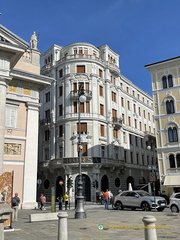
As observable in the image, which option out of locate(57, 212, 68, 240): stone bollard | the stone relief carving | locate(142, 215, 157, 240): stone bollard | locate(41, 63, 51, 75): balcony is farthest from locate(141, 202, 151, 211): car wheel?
Answer: locate(41, 63, 51, 75): balcony

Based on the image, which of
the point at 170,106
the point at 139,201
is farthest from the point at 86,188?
the point at 139,201

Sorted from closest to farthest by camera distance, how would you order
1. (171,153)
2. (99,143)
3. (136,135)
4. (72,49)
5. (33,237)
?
(33,237) → (171,153) → (99,143) → (72,49) → (136,135)

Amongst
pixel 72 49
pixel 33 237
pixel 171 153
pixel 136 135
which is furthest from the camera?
pixel 136 135

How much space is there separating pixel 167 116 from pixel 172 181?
25.4 ft

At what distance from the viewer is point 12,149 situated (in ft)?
71.7

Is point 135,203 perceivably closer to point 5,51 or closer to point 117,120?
point 5,51

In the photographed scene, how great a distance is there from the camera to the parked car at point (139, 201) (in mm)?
19047

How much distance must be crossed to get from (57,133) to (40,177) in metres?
7.77

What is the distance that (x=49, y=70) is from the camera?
141ft

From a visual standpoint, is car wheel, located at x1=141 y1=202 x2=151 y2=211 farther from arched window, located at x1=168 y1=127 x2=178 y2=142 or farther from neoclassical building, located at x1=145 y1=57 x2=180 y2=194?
arched window, located at x1=168 y1=127 x2=178 y2=142

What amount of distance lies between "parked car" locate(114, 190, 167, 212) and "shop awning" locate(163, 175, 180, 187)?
915 centimetres

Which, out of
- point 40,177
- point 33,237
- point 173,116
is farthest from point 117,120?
point 33,237

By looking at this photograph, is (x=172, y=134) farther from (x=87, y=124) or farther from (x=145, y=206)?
(x=145, y=206)

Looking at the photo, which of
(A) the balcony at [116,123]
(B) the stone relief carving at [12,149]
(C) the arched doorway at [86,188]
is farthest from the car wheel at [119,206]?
(A) the balcony at [116,123]
